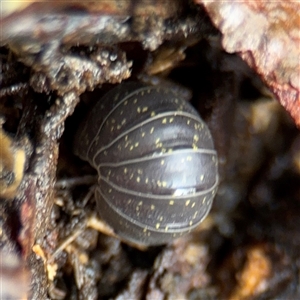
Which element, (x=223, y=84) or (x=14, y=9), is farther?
(x=223, y=84)

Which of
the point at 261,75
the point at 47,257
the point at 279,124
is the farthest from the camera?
the point at 279,124

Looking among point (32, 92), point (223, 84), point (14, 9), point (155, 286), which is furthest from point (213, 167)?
point (14, 9)

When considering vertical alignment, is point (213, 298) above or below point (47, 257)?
below

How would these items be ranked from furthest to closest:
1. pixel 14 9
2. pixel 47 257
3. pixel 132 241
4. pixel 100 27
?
pixel 132 241 → pixel 47 257 → pixel 100 27 → pixel 14 9

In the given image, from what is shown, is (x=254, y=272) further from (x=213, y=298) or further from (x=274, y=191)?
(x=274, y=191)

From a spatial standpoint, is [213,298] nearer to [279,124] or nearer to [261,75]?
[279,124]

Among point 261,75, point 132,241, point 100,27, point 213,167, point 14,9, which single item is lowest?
point 132,241
